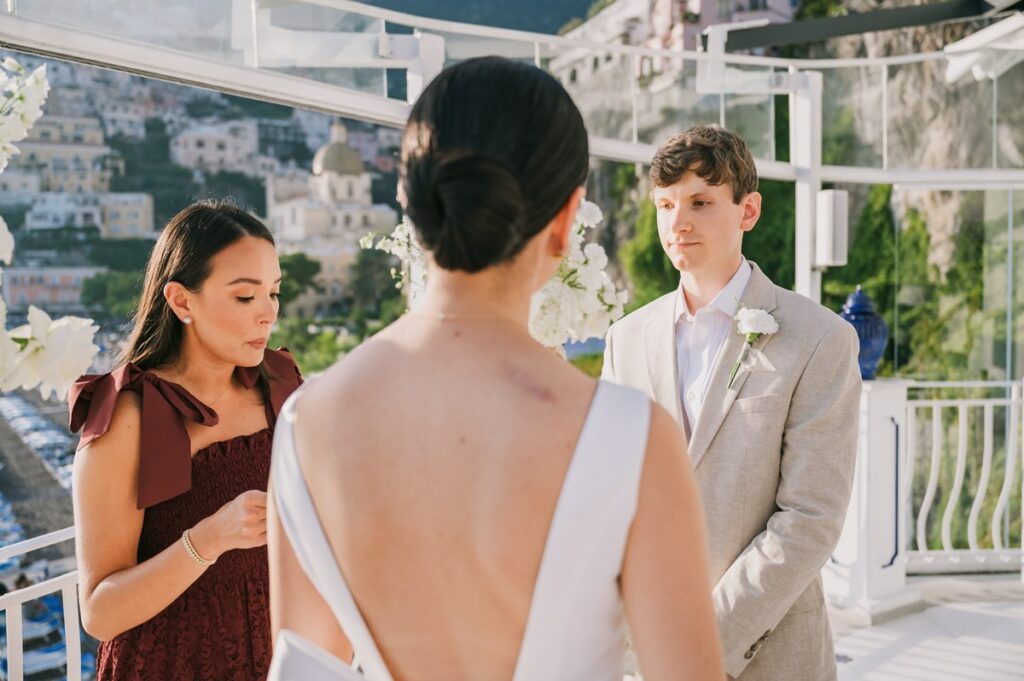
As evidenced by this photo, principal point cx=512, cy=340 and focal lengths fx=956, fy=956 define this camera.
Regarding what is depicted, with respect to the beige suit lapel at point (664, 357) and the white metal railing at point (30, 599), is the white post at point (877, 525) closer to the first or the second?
the beige suit lapel at point (664, 357)

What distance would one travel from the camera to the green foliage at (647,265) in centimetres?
2212

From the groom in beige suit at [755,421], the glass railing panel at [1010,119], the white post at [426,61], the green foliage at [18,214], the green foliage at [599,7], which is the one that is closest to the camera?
the groom in beige suit at [755,421]

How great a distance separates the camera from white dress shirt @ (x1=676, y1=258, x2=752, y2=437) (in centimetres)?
185

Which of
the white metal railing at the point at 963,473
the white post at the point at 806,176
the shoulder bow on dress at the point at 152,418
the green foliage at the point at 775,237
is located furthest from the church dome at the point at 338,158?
the shoulder bow on dress at the point at 152,418

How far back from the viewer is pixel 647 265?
22.9m

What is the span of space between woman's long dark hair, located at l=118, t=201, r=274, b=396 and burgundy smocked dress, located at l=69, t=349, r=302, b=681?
97mm

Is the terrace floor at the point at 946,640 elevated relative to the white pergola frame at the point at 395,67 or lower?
lower

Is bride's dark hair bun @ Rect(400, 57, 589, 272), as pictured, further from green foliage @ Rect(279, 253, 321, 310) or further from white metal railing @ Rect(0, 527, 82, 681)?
green foliage @ Rect(279, 253, 321, 310)

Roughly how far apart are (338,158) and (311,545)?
5118cm

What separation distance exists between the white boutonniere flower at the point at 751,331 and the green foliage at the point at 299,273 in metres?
46.1

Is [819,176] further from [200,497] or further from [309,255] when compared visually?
[309,255]

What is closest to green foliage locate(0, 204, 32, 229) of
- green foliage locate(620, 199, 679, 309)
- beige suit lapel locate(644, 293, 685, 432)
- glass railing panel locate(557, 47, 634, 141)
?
green foliage locate(620, 199, 679, 309)

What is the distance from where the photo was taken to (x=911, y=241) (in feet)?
35.8

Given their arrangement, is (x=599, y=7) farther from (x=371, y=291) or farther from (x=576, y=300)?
(x=576, y=300)
